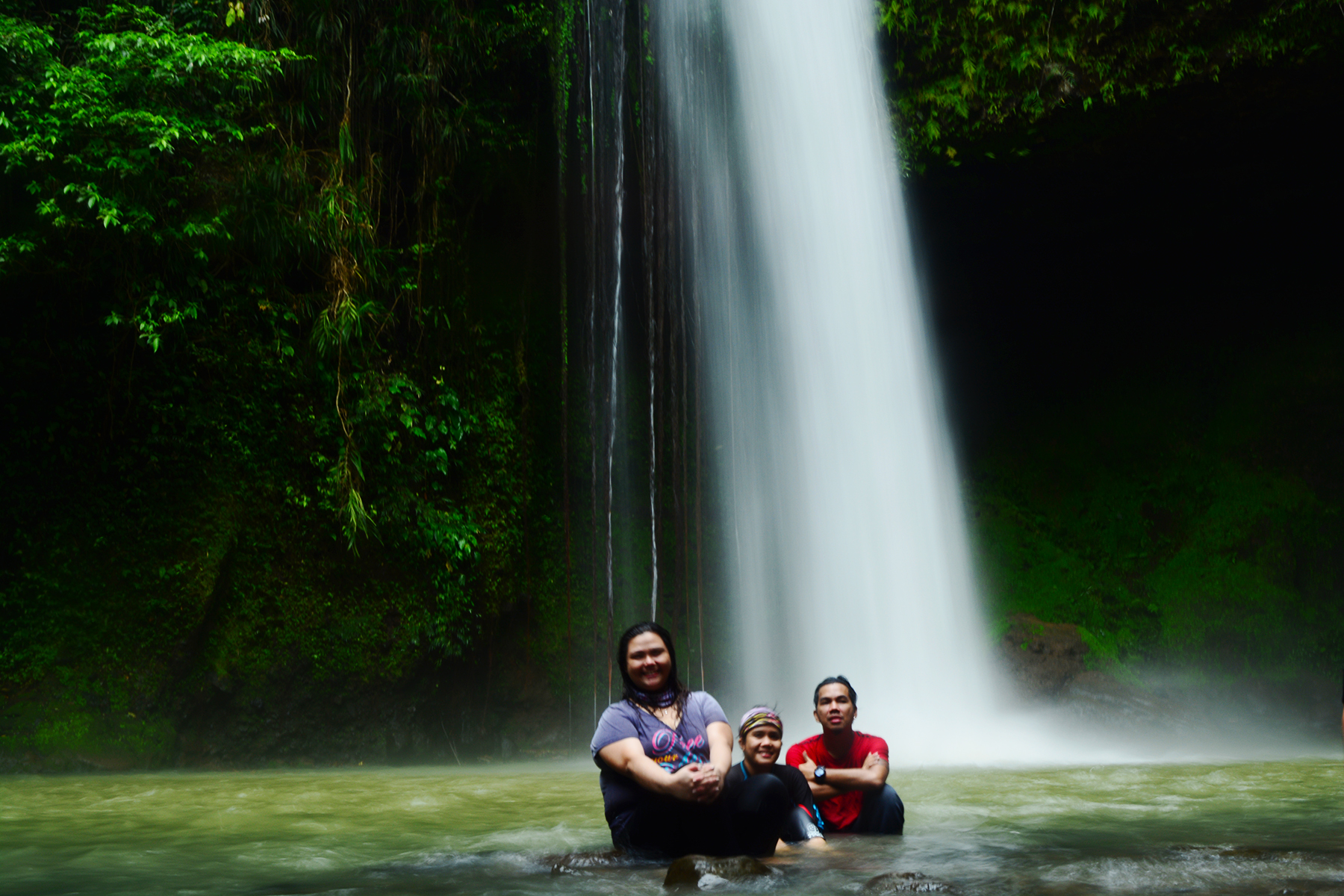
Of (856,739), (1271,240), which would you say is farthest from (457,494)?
(1271,240)

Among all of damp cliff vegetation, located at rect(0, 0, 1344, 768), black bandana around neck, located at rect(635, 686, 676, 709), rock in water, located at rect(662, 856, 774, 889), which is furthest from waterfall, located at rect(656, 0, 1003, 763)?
rock in water, located at rect(662, 856, 774, 889)

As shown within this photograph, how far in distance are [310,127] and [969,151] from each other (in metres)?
6.58

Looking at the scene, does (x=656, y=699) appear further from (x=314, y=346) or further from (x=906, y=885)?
(x=314, y=346)

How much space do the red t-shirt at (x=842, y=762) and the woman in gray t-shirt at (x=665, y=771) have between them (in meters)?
0.59

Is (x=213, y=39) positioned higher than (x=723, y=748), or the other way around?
(x=213, y=39)

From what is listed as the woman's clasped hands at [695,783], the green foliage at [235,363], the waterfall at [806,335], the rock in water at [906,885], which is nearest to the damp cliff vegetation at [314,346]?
the green foliage at [235,363]

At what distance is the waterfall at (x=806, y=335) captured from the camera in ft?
35.1

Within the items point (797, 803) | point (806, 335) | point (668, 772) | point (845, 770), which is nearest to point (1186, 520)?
point (806, 335)

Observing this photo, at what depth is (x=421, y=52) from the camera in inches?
379

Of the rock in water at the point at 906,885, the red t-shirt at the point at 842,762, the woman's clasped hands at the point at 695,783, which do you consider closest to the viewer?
the rock in water at the point at 906,885

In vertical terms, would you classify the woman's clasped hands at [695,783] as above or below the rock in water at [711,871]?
above

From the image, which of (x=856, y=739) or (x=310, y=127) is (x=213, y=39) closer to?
(x=310, y=127)

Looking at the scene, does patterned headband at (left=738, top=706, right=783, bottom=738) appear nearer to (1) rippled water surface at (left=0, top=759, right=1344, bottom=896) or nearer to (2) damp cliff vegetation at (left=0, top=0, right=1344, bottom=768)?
(1) rippled water surface at (left=0, top=759, right=1344, bottom=896)

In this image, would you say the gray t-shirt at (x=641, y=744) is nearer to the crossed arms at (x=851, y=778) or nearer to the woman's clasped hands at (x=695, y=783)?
the woman's clasped hands at (x=695, y=783)
